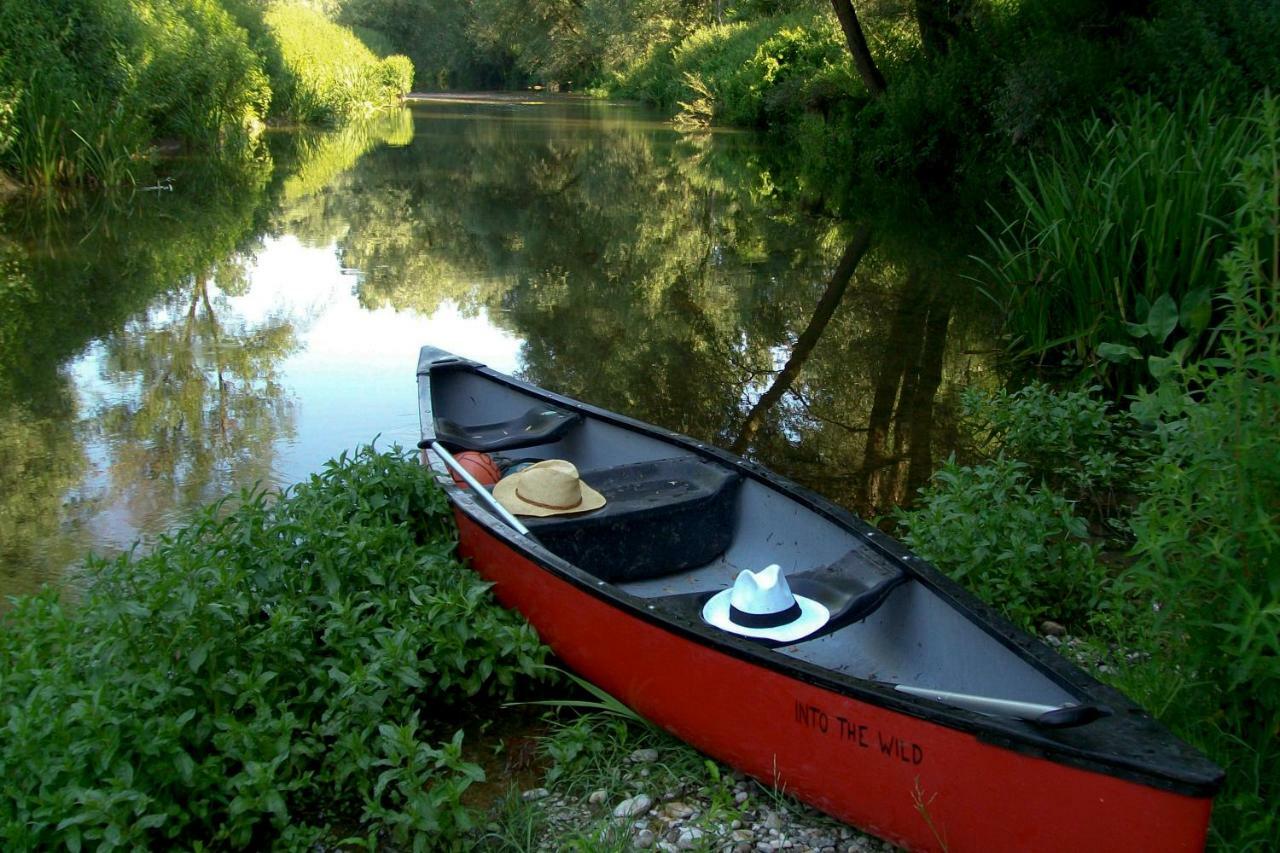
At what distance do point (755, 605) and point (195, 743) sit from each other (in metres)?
1.64

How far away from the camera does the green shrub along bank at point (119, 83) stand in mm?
12992

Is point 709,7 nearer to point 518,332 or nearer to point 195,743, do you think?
point 518,332

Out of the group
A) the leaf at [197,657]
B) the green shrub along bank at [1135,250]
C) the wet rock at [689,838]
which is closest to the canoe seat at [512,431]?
the leaf at [197,657]

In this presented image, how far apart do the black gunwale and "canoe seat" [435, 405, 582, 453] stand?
867mm

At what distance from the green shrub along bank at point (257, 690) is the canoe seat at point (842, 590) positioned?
0.58 m

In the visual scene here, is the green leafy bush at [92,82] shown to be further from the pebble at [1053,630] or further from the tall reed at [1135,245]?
the pebble at [1053,630]

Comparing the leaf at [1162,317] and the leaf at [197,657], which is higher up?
the leaf at [1162,317]

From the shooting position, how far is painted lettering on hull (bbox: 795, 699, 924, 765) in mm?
2686

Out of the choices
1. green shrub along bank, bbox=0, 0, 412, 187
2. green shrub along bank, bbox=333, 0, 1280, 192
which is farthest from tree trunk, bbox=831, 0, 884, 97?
green shrub along bank, bbox=0, 0, 412, 187

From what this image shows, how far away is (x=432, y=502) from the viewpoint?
4.27 m

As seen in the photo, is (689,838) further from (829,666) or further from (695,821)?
(829,666)

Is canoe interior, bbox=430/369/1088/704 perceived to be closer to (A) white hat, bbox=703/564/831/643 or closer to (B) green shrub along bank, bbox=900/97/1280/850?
(A) white hat, bbox=703/564/831/643

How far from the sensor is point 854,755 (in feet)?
9.23

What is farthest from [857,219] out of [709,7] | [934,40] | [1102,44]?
[709,7]
